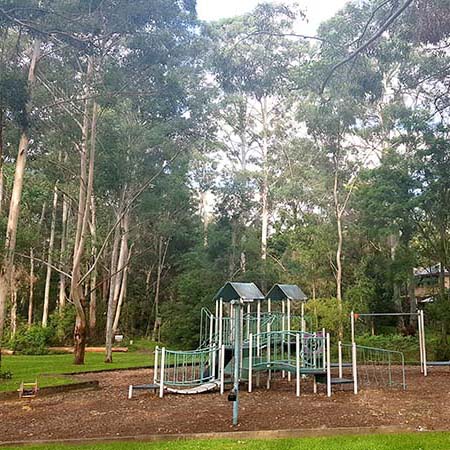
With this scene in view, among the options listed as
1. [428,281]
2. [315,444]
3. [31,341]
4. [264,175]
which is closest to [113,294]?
[31,341]

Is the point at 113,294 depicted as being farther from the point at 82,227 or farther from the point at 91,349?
the point at 82,227

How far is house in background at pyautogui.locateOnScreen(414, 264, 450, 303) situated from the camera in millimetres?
25961

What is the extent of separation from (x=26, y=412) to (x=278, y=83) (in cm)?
1719

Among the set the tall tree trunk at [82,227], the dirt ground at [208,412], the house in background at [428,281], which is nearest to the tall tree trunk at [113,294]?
the tall tree trunk at [82,227]

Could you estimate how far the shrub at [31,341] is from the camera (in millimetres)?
22917

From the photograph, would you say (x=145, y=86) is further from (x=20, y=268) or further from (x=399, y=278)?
(x=20, y=268)

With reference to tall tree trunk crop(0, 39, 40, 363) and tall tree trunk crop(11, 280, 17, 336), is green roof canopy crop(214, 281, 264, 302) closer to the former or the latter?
tall tree trunk crop(0, 39, 40, 363)

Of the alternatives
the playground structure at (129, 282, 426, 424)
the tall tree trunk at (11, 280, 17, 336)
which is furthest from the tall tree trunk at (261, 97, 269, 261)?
the playground structure at (129, 282, 426, 424)

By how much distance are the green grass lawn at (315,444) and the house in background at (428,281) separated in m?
18.3

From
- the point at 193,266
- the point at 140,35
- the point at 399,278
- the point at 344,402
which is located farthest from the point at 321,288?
the point at 344,402

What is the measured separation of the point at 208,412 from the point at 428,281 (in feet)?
84.5

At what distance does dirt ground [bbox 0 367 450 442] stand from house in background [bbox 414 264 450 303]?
1506 centimetres

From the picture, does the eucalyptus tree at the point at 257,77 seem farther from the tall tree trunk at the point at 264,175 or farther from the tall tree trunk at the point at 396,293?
the tall tree trunk at the point at 396,293

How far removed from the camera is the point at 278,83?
22.0 m
